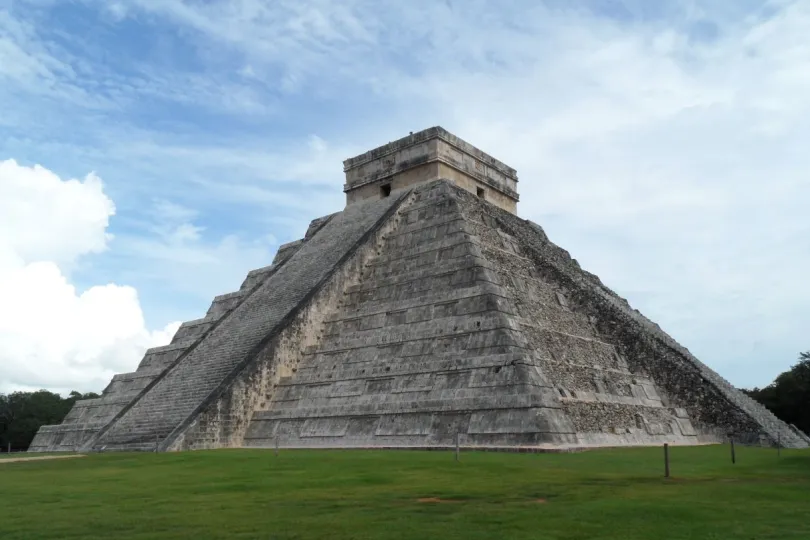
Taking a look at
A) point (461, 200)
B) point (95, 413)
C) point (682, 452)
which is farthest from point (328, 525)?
point (95, 413)

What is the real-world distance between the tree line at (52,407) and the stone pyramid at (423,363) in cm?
1090

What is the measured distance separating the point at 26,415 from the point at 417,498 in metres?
37.7

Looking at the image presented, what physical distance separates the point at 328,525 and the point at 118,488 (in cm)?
419

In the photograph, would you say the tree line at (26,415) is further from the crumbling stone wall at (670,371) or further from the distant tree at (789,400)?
the distant tree at (789,400)

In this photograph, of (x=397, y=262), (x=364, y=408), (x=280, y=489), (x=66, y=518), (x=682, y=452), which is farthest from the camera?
(x=397, y=262)

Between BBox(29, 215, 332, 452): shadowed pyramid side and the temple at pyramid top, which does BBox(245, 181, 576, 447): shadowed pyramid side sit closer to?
the temple at pyramid top

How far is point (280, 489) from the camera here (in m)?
8.37

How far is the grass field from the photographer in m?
5.70

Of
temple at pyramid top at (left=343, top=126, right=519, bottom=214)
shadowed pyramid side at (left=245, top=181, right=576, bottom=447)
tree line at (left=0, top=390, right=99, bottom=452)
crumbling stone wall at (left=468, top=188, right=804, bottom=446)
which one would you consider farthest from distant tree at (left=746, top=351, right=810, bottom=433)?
tree line at (left=0, top=390, right=99, bottom=452)

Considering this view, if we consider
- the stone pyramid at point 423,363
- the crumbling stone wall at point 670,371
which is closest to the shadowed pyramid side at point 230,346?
the stone pyramid at point 423,363

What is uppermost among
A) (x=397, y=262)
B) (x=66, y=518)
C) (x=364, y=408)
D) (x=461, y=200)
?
(x=461, y=200)

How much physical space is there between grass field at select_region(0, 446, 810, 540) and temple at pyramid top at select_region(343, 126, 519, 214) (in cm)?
1274

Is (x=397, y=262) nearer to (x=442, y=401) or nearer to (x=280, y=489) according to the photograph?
(x=442, y=401)

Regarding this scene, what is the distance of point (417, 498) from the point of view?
7.36m
